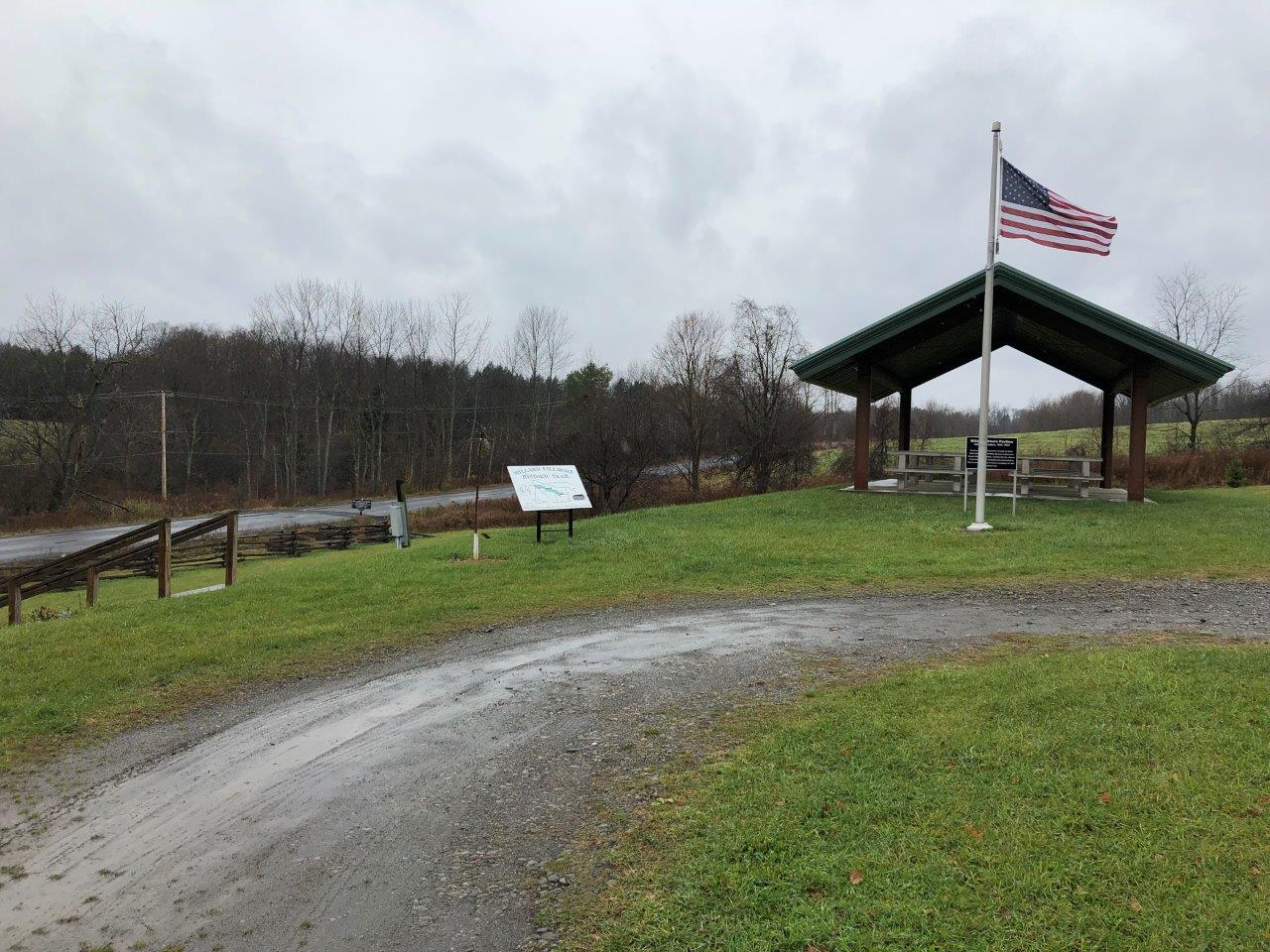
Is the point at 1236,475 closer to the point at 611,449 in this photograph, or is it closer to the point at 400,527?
the point at 611,449

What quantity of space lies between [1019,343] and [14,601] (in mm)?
24554

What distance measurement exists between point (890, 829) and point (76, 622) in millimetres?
8565

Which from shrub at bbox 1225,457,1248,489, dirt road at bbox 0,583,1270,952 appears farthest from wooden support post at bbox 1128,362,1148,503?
shrub at bbox 1225,457,1248,489

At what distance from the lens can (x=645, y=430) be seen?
3450 centimetres

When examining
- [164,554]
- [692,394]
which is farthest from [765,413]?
[164,554]

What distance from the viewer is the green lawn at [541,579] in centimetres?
598

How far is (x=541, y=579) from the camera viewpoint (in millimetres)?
10305

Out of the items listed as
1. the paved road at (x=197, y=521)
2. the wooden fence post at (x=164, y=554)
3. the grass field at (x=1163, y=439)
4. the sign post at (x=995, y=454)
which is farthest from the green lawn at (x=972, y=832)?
the grass field at (x=1163, y=439)

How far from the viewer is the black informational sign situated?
15.1m

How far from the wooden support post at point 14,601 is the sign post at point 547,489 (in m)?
6.74

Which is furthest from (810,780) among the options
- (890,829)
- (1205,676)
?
(1205,676)

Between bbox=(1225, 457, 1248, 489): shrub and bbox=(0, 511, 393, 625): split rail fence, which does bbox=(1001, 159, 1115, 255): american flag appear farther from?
bbox=(1225, 457, 1248, 489): shrub

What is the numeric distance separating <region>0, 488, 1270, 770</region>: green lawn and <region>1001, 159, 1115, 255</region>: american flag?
5.07 meters

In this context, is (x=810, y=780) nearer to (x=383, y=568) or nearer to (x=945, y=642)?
(x=945, y=642)
